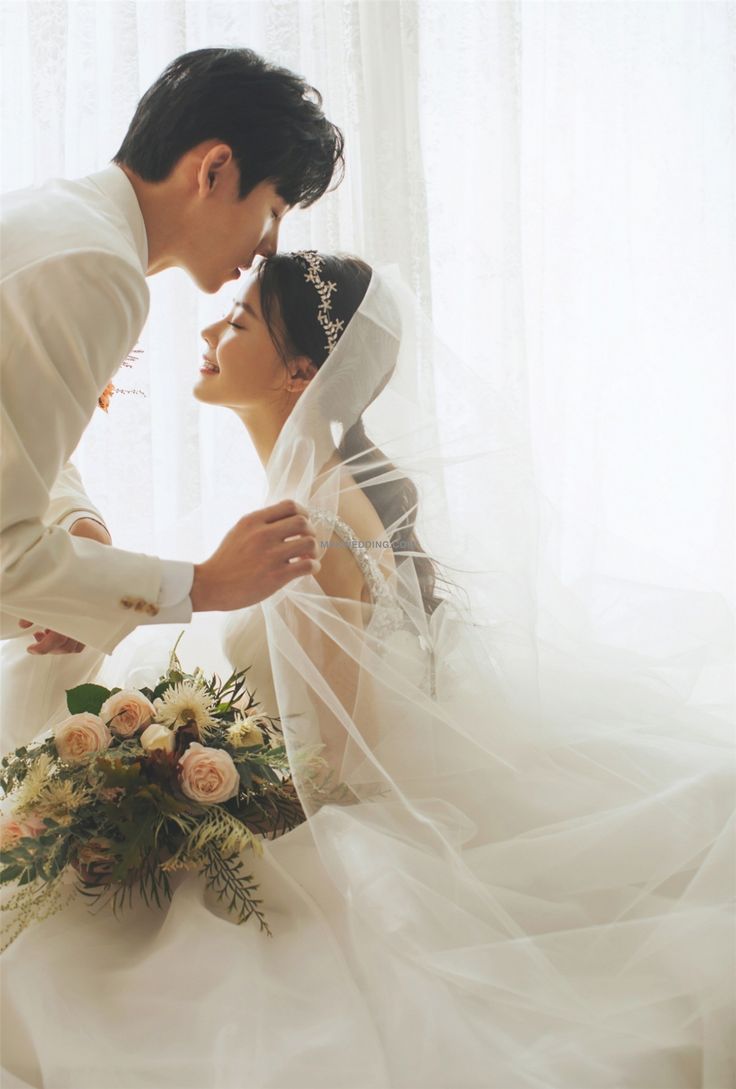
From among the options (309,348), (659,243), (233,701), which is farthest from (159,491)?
(659,243)

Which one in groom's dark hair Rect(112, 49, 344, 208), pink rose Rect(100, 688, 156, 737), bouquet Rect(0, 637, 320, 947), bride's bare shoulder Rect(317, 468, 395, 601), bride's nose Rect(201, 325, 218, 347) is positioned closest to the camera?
bouquet Rect(0, 637, 320, 947)

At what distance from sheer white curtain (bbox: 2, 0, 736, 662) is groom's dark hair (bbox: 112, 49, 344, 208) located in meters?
0.98

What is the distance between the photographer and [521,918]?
4.89ft

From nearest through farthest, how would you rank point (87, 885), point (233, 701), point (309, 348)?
point (87, 885) → point (233, 701) → point (309, 348)

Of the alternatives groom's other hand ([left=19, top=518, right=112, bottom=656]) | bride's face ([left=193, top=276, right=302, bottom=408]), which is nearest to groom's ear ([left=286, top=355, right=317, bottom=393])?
bride's face ([left=193, top=276, right=302, bottom=408])

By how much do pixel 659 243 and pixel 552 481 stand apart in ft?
2.98

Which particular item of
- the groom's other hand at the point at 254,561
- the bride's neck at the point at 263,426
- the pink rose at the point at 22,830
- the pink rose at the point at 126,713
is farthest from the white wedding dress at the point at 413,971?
the bride's neck at the point at 263,426

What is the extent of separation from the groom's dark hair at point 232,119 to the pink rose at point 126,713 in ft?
2.79

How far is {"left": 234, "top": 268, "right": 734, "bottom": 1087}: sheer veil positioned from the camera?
1.36 meters

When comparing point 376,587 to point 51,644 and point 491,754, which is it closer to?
point 491,754

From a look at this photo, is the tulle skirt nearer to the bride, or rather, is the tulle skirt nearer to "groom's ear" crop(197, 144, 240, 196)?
the bride

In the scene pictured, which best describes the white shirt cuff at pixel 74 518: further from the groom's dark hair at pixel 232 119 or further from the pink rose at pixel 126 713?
the groom's dark hair at pixel 232 119

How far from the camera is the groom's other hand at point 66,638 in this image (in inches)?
68.6

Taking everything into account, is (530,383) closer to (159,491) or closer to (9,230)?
(159,491)
